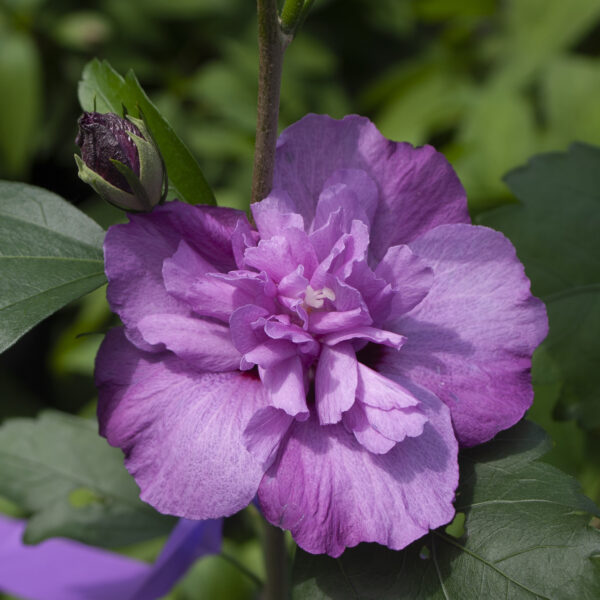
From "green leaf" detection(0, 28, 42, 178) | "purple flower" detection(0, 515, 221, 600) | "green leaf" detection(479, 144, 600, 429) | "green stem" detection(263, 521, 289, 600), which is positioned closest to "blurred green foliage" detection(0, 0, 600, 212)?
"green leaf" detection(0, 28, 42, 178)

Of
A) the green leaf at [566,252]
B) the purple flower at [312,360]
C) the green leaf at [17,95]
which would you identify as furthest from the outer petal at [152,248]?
the green leaf at [17,95]

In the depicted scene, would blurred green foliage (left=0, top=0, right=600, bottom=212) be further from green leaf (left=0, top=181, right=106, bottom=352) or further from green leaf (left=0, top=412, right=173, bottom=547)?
→ green leaf (left=0, top=181, right=106, bottom=352)

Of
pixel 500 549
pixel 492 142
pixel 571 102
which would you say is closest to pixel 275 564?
pixel 500 549

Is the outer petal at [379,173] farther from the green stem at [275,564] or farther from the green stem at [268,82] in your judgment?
the green stem at [275,564]

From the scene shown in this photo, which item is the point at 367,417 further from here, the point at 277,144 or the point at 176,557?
the point at 176,557

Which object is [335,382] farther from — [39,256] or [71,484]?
[71,484]
